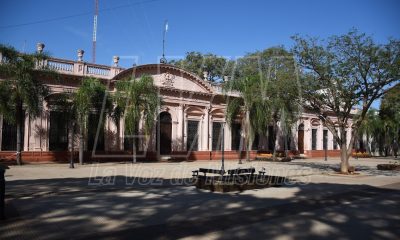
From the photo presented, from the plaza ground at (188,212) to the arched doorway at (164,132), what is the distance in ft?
50.6

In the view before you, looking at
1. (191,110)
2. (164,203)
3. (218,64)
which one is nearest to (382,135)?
(218,64)

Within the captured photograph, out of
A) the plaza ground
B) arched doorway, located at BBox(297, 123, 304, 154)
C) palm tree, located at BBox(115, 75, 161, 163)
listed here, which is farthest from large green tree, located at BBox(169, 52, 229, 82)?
the plaza ground

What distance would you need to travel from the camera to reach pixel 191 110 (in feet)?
102

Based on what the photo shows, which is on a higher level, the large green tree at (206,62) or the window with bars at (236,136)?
the large green tree at (206,62)

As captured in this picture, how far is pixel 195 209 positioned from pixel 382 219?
4.27 metres

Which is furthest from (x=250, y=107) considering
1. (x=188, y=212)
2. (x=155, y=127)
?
(x=188, y=212)

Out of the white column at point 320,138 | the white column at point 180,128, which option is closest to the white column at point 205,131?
the white column at point 180,128

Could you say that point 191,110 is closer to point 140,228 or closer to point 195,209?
point 195,209

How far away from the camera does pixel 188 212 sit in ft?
28.4

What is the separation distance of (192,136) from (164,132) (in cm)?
281

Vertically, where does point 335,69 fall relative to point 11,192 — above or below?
above

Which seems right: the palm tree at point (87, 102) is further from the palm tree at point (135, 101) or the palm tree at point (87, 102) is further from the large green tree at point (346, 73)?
the large green tree at point (346, 73)

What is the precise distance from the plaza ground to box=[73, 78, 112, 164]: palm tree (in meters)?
8.26

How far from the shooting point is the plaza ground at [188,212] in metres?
6.79
